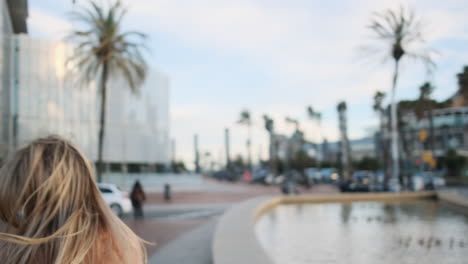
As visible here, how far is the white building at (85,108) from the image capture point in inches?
1394

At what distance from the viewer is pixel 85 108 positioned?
1668 inches

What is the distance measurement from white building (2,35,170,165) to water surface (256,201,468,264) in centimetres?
1769

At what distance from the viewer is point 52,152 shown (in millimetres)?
1590

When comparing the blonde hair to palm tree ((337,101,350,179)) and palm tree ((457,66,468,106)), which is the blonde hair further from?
palm tree ((337,101,350,179))

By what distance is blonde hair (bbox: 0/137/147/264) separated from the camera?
4.97ft

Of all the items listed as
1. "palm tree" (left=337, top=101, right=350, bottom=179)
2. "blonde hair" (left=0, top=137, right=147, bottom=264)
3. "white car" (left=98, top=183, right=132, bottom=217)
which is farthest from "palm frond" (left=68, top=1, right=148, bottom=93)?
"palm tree" (left=337, top=101, right=350, bottom=179)

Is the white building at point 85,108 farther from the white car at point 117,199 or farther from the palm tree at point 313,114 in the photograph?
the palm tree at point 313,114

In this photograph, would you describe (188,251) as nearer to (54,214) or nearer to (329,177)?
(54,214)

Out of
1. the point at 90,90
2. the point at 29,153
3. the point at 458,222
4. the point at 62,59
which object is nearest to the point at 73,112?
the point at 90,90

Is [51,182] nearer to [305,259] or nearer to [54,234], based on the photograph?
[54,234]

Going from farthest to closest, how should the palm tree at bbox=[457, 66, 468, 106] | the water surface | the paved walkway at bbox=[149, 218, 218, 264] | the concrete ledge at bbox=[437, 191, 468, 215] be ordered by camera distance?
the palm tree at bbox=[457, 66, 468, 106]
the concrete ledge at bbox=[437, 191, 468, 215]
the paved walkway at bbox=[149, 218, 218, 264]
the water surface

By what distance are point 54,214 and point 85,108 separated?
4251 centimetres

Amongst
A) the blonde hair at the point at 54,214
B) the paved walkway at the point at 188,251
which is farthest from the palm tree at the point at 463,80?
the blonde hair at the point at 54,214

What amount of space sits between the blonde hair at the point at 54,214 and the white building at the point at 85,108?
89.2 ft
